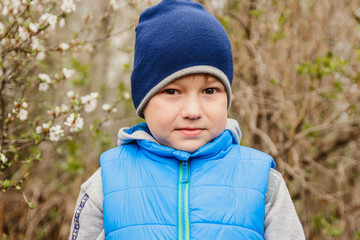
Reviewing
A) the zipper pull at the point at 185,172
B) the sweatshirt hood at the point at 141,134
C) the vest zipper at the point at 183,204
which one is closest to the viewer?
the vest zipper at the point at 183,204

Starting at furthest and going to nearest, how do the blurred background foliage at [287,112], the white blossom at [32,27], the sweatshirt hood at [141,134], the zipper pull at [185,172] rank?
the blurred background foliage at [287,112] → the white blossom at [32,27] → the sweatshirt hood at [141,134] → the zipper pull at [185,172]

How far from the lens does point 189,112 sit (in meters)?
1.65

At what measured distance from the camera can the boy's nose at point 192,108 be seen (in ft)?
5.42

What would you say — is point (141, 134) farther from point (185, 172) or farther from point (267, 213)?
point (267, 213)

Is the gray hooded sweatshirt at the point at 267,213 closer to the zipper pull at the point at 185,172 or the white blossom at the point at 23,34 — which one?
the zipper pull at the point at 185,172

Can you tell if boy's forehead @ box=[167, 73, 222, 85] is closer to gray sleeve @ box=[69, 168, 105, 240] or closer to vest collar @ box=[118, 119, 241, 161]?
vest collar @ box=[118, 119, 241, 161]

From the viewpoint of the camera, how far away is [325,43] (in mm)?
3510

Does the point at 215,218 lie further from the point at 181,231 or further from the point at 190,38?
the point at 190,38

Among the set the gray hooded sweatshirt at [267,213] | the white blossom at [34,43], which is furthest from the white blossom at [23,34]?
the gray hooded sweatshirt at [267,213]

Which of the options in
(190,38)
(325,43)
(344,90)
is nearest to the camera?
(190,38)

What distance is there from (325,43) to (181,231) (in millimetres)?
2591

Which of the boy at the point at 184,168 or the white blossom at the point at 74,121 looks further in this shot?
the white blossom at the point at 74,121

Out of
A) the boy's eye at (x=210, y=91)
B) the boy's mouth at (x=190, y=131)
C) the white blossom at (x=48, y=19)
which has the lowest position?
the boy's mouth at (x=190, y=131)

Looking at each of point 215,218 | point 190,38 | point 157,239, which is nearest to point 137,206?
point 157,239
